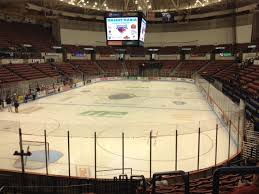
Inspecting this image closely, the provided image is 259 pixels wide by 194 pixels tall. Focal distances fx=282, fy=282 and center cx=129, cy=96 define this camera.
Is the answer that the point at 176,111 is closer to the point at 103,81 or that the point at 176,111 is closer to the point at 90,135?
the point at 90,135

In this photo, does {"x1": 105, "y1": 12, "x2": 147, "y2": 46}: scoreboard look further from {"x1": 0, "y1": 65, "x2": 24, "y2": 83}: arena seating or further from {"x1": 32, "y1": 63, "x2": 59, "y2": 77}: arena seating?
{"x1": 32, "y1": 63, "x2": 59, "y2": 77}: arena seating

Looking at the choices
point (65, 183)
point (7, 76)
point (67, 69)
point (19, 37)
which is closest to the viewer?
point (65, 183)

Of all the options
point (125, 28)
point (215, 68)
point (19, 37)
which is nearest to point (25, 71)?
point (19, 37)

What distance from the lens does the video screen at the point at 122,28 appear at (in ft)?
75.9

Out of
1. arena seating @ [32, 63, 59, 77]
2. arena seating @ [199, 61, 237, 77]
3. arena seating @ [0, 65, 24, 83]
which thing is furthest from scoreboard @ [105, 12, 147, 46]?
arena seating @ [199, 61, 237, 77]

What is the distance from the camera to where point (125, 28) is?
76.8ft

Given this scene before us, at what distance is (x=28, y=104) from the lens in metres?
24.9

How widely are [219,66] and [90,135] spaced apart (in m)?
41.1

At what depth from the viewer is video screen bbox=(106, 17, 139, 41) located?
23125 millimetres

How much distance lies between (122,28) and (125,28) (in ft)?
0.98

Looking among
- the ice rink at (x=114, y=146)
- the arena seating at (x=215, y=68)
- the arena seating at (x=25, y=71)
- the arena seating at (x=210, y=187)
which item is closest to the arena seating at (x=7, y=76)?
the arena seating at (x=25, y=71)

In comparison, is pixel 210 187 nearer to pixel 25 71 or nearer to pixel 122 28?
pixel 122 28

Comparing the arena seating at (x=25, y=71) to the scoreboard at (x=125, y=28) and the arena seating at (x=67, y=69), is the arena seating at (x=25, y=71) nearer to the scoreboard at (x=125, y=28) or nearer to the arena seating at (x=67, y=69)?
the arena seating at (x=67, y=69)

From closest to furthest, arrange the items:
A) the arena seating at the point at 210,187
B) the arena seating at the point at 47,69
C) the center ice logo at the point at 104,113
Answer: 1. the arena seating at the point at 210,187
2. the center ice logo at the point at 104,113
3. the arena seating at the point at 47,69
